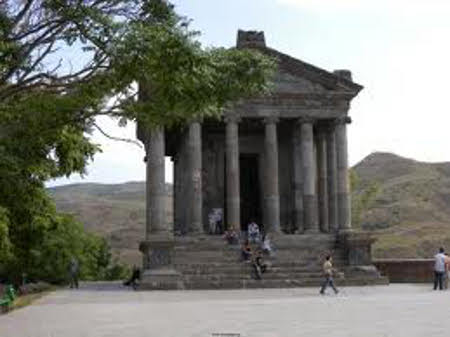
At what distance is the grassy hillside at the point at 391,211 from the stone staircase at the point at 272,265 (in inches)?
1517

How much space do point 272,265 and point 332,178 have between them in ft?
27.0

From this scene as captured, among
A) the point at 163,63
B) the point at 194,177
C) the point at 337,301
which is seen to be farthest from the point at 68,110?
the point at 194,177

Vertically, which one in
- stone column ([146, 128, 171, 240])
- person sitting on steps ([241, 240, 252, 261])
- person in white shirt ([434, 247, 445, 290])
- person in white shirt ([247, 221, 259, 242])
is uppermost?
stone column ([146, 128, 171, 240])

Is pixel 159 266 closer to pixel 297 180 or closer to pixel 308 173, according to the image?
pixel 308 173

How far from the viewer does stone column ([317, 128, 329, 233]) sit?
45781 millimetres

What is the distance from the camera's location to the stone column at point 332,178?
1745 inches

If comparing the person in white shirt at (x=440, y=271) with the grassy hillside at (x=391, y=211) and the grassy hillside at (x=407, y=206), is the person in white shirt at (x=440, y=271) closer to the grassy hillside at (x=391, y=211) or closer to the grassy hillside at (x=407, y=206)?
the grassy hillside at (x=391, y=211)

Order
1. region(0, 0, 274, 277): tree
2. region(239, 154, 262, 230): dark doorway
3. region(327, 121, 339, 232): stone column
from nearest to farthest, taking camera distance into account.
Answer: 1. region(0, 0, 274, 277): tree
2. region(327, 121, 339, 232): stone column
3. region(239, 154, 262, 230): dark doorway

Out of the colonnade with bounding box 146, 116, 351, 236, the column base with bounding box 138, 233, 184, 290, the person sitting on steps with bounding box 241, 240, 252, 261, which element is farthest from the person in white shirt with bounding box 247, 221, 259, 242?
the column base with bounding box 138, 233, 184, 290

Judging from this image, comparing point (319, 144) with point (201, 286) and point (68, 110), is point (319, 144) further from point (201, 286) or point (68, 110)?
point (68, 110)

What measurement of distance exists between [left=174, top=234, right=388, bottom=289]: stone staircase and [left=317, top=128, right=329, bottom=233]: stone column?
4.15 m

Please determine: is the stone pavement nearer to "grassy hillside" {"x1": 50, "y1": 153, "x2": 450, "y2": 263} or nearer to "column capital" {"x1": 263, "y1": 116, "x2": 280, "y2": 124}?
"column capital" {"x1": 263, "y1": 116, "x2": 280, "y2": 124}

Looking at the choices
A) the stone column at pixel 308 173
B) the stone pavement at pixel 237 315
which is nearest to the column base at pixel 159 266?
the stone pavement at pixel 237 315

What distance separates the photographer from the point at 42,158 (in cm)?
1981
